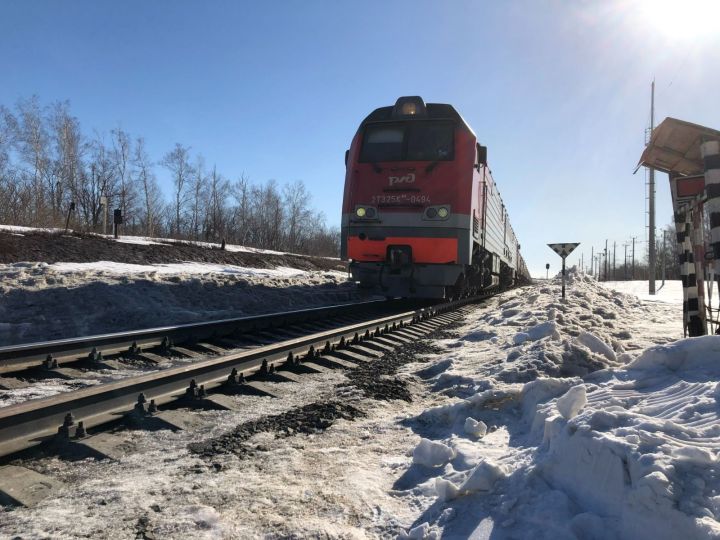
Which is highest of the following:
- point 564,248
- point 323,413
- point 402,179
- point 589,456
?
point 402,179

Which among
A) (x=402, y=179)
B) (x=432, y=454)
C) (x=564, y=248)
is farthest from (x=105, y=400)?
(x=564, y=248)

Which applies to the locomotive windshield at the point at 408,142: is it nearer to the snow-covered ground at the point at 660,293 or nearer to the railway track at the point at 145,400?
the railway track at the point at 145,400

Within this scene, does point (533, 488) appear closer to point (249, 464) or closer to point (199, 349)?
point (249, 464)

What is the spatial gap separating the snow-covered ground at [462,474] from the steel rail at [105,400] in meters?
0.28

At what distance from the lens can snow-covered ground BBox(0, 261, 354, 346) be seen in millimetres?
7684

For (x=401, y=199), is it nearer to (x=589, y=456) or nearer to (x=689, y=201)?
(x=689, y=201)

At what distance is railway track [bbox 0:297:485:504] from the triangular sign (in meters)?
10.0

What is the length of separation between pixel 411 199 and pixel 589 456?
8.16 metres

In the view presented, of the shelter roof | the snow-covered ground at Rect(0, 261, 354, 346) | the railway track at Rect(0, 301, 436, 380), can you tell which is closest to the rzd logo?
the railway track at Rect(0, 301, 436, 380)

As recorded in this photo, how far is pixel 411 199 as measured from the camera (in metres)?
9.80

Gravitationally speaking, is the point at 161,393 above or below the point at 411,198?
below

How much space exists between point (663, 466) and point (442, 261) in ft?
26.4

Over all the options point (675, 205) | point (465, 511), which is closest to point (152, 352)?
point (465, 511)

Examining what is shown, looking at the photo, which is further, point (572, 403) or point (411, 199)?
point (411, 199)
